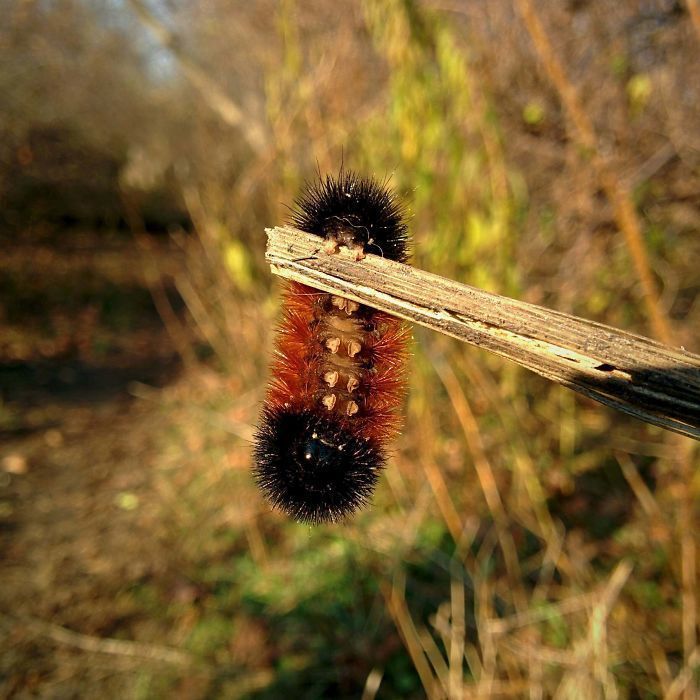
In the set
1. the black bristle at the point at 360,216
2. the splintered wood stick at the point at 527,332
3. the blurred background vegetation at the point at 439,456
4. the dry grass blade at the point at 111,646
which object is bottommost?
the dry grass blade at the point at 111,646

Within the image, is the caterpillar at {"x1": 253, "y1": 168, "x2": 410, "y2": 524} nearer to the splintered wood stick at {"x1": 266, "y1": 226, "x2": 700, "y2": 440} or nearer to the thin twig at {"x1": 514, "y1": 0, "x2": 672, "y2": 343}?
the splintered wood stick at {"x1": 266, "y1": 226, "x2": 700, "y2": 440}

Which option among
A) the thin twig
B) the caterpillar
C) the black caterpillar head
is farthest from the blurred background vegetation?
the black caterpillar head

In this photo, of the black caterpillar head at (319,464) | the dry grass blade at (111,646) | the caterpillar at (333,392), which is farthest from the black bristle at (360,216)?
the dry grass blade at (111,646)

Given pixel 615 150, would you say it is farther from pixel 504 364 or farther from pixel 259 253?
pixel 259 253

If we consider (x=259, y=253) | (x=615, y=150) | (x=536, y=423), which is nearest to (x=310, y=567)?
(x=536, y=423)

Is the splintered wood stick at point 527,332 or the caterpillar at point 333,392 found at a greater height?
the splintered wood stick at point 527,332

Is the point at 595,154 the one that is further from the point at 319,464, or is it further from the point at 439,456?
the point at 439,456

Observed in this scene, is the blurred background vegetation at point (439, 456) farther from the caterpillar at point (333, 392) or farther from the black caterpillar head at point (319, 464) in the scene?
the black caterpillar head at point (319, 464)
